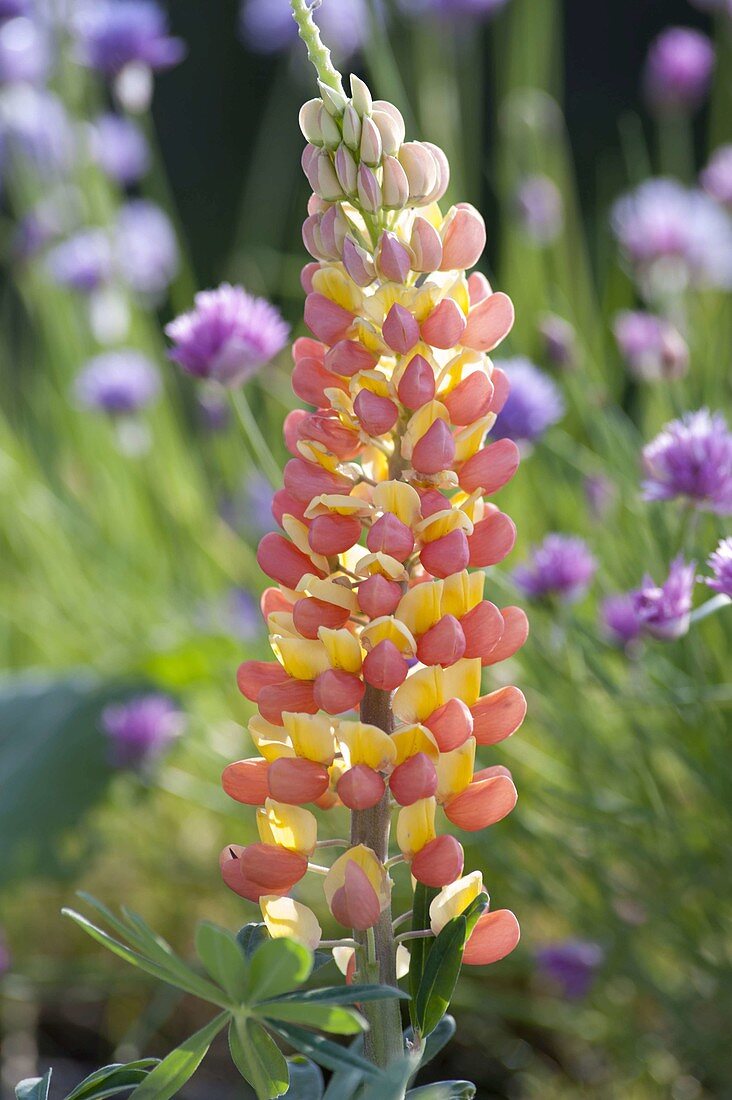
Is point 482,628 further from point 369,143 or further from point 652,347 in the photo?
point 652,347

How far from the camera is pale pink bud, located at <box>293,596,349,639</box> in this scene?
0.40 m

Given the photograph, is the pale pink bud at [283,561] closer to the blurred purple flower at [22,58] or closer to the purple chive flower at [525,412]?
the purple chive flower at [525,412]

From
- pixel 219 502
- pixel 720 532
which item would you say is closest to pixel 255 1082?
pixel 720 532

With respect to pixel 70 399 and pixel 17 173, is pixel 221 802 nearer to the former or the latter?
pixel 70 399

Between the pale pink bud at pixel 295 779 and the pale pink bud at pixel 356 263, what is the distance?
6.1 inches

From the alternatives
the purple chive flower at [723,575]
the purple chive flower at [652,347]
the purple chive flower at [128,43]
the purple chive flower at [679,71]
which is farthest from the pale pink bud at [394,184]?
the purple chive flower at [679,71]

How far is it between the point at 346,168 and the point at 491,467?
0.11m

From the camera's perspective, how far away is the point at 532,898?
2.65ft

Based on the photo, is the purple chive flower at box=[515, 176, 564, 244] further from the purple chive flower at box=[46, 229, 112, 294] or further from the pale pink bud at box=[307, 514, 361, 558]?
the pale pink bud at box=[307, 514, 361, 558]

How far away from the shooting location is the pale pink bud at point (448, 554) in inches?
15.4

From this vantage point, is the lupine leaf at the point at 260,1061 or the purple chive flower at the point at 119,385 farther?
the purple chive flower at the point at 119,385

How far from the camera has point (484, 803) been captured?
1.31 ft

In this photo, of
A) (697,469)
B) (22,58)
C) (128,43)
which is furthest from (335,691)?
(22,58)

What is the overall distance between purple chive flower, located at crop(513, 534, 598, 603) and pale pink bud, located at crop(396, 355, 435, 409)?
0.33 meters
